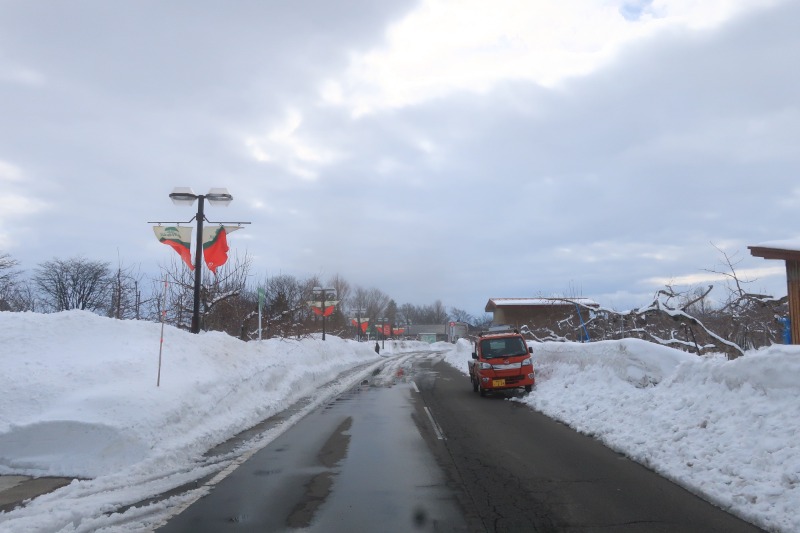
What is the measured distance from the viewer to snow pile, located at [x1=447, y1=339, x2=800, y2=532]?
6336 mm

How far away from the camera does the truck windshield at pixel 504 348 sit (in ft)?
62.7

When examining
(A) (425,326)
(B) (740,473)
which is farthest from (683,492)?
(A) (425,326)

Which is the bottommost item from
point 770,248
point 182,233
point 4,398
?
point 4,398

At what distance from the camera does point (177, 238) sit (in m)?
15.7

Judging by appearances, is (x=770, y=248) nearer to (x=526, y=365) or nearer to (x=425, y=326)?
(x=526, y=365)

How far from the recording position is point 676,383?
37.4ft

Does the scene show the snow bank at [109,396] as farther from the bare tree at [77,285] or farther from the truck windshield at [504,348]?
the bare tree at [77,285]

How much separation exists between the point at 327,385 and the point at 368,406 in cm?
783

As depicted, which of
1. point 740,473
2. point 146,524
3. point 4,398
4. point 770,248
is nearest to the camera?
point 146,524

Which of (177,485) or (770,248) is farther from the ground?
(770,248)

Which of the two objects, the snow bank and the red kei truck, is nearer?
the snow bank

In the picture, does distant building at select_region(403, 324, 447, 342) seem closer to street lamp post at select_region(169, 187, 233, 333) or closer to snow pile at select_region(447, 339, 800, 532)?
street lamp post at select_region(169, 187, 233, 333)

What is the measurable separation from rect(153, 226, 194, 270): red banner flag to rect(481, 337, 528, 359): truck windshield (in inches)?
387

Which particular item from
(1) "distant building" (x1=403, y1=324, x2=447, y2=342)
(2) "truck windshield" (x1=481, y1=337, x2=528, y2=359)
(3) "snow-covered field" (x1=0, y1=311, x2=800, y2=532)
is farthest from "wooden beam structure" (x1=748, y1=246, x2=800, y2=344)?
(1) "distant building" (x1=403, y1=324, x2=447, y2=342)
